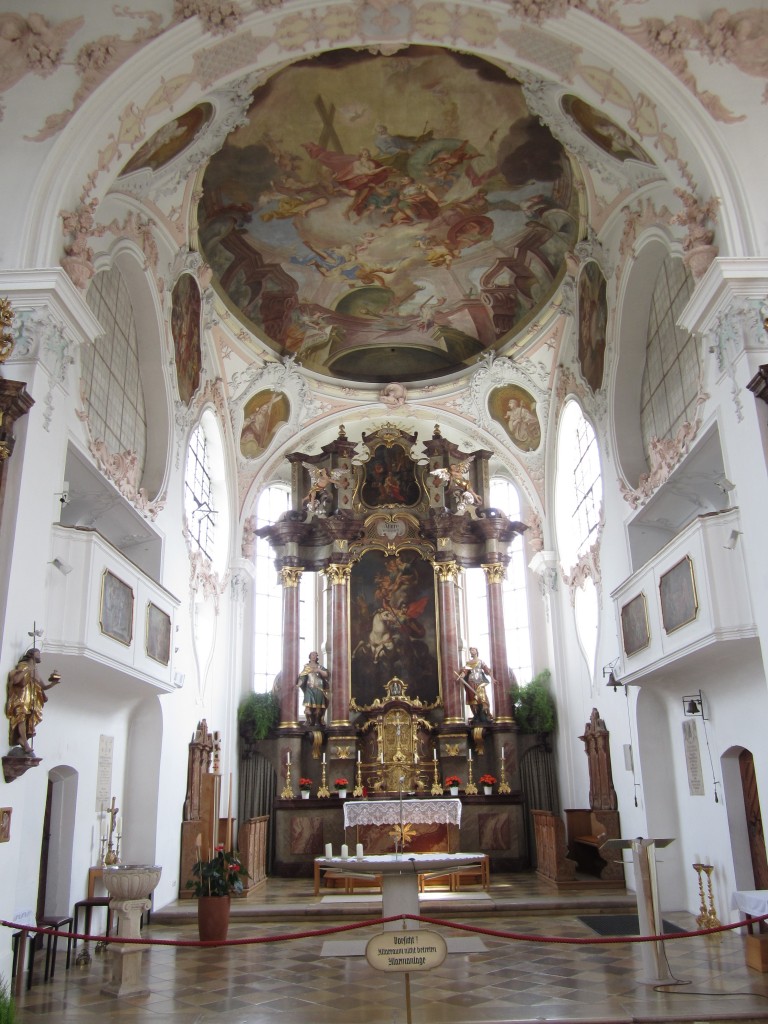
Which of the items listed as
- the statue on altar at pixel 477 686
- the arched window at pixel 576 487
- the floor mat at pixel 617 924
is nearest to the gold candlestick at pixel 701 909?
the floor mat at pixel 617 924

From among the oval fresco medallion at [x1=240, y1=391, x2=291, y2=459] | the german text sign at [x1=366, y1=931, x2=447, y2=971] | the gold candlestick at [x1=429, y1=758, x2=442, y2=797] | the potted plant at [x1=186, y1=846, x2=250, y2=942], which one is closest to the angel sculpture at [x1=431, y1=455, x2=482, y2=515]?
the oval fresco medallion at [x1=240, y1=391, x2=291, y2=459]

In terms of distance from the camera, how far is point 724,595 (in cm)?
924

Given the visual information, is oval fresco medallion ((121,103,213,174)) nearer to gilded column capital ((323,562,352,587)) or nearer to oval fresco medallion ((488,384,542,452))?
oval fresco medallion ((488,384,542,452))

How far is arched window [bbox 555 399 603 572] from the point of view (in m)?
16.7

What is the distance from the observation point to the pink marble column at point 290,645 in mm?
18500

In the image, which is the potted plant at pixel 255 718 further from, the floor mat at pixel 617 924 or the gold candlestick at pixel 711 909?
the gold candlestick at pixel 711 909

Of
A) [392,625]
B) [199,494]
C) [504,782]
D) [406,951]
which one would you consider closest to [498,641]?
[392,625]

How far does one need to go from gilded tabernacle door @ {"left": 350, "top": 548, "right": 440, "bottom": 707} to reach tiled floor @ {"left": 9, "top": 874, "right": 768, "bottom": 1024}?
7.99m

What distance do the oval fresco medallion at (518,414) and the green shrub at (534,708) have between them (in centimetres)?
511

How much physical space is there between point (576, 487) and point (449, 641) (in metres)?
4.20

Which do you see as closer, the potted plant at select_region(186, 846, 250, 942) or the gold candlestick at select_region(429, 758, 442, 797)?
the potted plant at select_region(186, 846, 250, 942)

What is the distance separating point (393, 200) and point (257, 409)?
218 inches

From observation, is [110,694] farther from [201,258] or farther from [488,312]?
[488,312]

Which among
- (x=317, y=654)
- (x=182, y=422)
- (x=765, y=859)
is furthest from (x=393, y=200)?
(x=765, y=859)
